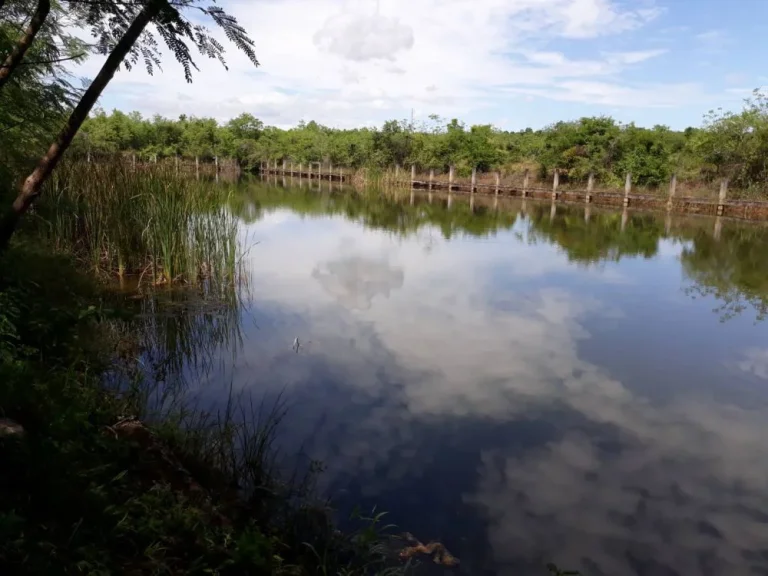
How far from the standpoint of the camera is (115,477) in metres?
2.14

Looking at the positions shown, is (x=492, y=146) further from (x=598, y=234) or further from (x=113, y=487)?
(x=113, y=487)

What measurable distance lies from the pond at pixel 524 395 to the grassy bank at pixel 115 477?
42cm

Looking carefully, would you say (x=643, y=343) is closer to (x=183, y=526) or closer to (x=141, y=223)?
(x=183, y=526)

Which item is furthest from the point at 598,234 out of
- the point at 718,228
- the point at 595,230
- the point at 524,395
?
the point at 524,395

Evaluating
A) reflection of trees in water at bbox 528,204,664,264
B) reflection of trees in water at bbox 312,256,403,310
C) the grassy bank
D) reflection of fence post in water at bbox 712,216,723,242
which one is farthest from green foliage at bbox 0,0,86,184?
reflection of fence post in water at bbox 712,216,723,242

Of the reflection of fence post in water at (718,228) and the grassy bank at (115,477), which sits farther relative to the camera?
the reflection of fence post in water at (718,228)

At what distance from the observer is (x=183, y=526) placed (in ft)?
7.05

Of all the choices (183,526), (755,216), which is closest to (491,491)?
(183,526)

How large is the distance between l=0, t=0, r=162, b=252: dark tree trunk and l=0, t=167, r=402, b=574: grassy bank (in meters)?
0.60

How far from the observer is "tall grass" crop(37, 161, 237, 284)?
22.2 ft

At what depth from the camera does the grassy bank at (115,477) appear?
1.78 metres

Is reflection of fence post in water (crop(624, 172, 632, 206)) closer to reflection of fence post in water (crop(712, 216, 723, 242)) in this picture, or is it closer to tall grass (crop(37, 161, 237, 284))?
reflection of fence post in water (crop(712, 216, 723, 242))

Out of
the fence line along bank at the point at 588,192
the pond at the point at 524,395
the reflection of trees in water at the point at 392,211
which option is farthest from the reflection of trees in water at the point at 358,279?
the fence line along bank at the point at 588,192

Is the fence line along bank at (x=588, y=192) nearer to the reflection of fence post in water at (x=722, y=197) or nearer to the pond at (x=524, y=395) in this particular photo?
the reflection of fence post in water at (x=722, y=197)
